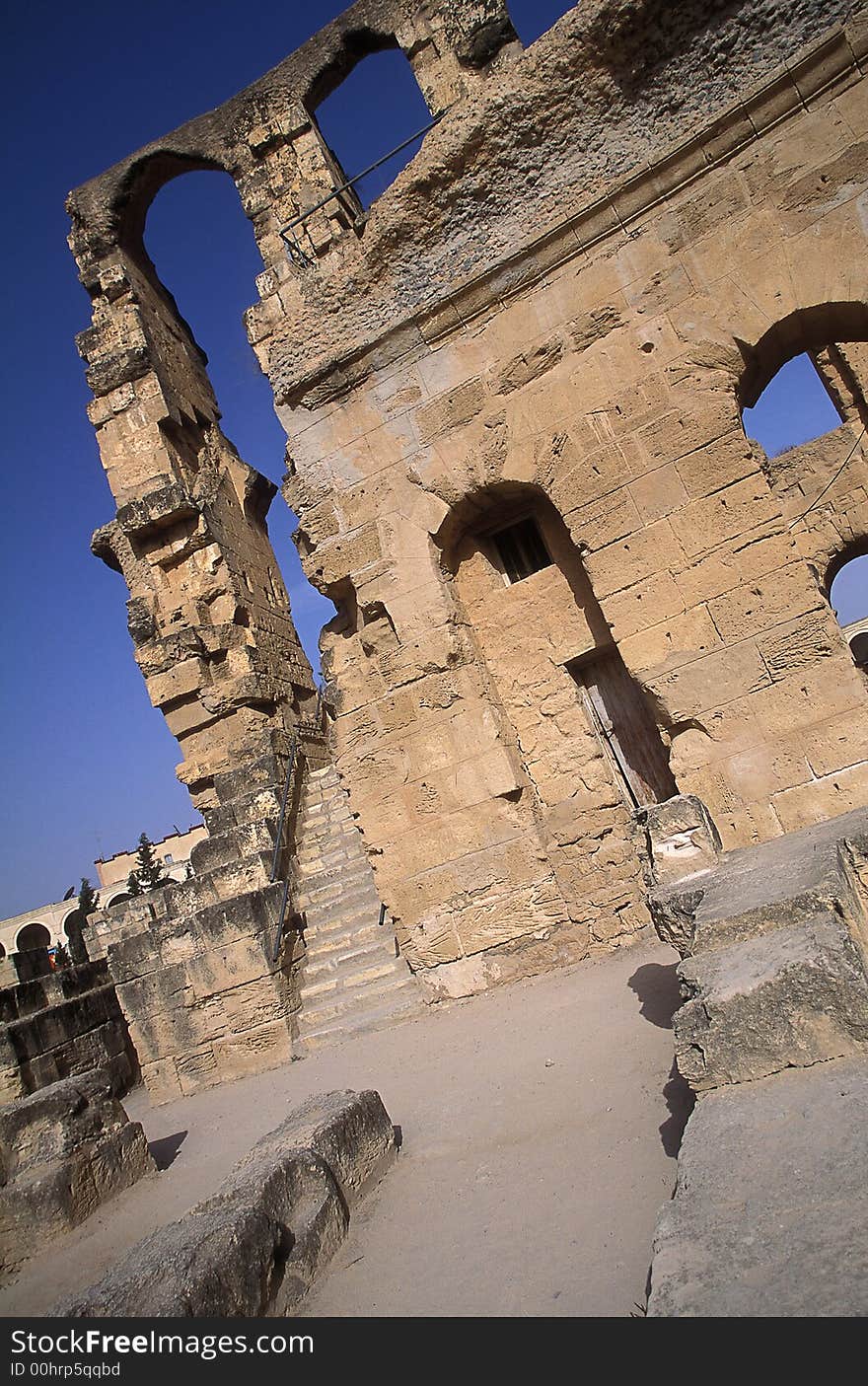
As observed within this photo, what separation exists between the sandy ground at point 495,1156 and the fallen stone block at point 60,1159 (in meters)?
0.21

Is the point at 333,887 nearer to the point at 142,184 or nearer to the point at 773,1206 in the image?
the point at 773,1206

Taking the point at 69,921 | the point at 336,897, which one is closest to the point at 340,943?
the point at 336,897

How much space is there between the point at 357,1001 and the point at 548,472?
534 centimetres

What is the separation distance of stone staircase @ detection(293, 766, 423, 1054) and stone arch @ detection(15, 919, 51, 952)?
100 feet

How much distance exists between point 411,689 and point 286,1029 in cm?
381

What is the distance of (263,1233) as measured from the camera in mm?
2977

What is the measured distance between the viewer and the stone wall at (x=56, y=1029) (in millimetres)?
8289

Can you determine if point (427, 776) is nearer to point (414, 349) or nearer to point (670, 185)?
point (414, 349)

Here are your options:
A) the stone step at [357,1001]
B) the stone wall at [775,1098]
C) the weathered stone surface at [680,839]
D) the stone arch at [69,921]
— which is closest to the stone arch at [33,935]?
the stone arch at [69,921]

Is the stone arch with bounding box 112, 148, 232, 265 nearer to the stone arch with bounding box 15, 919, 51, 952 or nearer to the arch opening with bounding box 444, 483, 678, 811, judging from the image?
the arch opening with bounding box 444, 483, 678, 811

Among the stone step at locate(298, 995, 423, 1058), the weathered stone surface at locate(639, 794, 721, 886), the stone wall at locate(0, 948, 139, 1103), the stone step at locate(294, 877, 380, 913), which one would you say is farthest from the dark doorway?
the stone wall at locate(0, 948, 139, 1103)

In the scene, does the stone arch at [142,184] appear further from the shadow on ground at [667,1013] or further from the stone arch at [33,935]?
the stone arch at [33,935]
